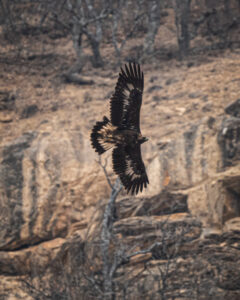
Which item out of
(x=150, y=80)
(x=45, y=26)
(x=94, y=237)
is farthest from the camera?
(x=45, y=26)

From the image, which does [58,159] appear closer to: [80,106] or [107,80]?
[80,106]

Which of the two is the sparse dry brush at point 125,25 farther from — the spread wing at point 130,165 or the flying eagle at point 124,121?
the flying eagle at point 124,121

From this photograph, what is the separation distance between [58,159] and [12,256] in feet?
10.6

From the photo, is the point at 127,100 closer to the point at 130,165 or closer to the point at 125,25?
the point at 130,165

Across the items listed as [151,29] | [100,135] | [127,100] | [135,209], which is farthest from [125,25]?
[100,135]

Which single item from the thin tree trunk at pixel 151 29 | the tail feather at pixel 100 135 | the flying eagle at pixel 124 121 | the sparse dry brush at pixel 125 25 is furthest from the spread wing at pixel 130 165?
the thin tree trunk at pixel 151 29

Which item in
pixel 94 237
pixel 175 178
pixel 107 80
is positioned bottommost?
pixel 94 237

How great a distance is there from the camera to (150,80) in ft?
55.7

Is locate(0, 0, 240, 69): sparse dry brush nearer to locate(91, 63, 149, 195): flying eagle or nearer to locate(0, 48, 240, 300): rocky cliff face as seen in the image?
locate(0, 48, 240, 300): rocky cliff face

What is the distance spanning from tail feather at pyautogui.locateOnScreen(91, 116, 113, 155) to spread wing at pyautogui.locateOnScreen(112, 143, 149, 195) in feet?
1.17

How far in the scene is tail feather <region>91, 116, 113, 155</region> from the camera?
21.4ft

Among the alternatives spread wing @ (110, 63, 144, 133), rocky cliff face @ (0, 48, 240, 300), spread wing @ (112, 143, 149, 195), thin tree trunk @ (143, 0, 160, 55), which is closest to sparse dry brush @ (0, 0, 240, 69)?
thin tree trunk @ (143, 0, 160, 55)

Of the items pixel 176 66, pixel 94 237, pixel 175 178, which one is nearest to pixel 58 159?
pixel 94 237

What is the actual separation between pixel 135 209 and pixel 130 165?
14.6ft
